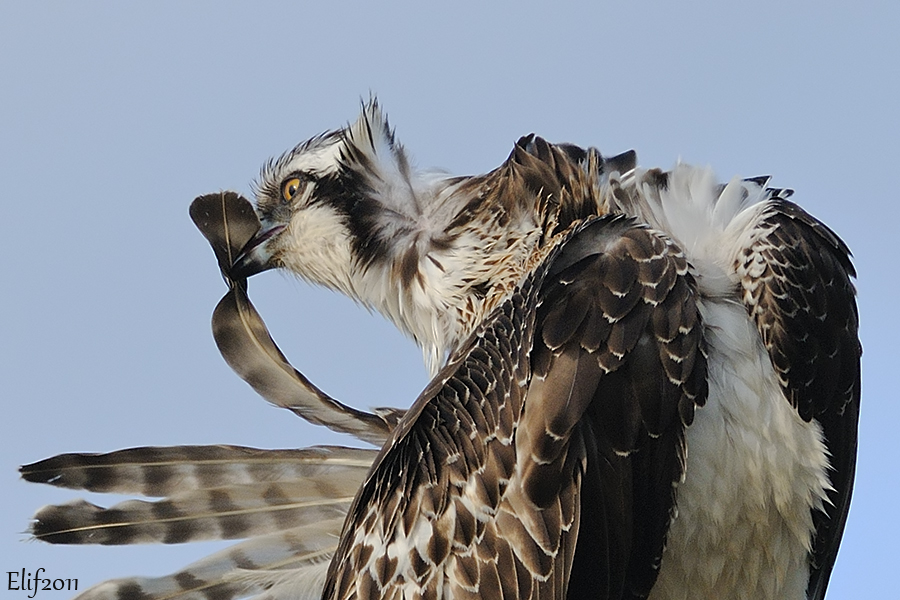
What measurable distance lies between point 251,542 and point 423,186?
164 centimetres

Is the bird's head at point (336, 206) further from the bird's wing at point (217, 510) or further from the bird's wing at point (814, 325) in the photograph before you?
the bird's wing at point (814, 325)

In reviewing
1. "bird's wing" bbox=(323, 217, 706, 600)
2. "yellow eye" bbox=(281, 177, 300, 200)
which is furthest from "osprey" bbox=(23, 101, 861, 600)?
"yellow eye" bbox=(281, 177, 300, 200)

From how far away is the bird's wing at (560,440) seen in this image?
12.7 ft

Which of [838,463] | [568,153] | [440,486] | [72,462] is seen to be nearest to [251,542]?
[72,462]

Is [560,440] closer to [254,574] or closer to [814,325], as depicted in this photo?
[814,325]

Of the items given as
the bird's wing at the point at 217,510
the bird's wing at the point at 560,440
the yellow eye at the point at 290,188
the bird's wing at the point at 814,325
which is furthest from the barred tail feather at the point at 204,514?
the bird's wing at the point at 814,325

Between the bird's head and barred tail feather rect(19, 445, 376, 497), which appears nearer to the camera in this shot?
barred tail feather rect(19, 445, 376, 497)

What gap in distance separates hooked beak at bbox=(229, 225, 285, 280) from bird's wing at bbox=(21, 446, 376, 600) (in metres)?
0.91

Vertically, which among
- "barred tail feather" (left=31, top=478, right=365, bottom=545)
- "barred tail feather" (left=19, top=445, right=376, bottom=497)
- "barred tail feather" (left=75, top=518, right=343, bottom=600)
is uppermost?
"barred tail feather" (left=19, top=445, right=376, bottom=497)

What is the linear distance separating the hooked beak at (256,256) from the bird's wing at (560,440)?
159 cm

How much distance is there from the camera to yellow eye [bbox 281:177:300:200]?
5.41 metres

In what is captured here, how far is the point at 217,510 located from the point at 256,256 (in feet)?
4.09

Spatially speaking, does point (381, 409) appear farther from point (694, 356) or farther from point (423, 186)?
point (694, 356)

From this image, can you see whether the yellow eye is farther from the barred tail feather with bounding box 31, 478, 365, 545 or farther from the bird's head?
the barred tail feather with bounding box 31, 478, 365, 545
